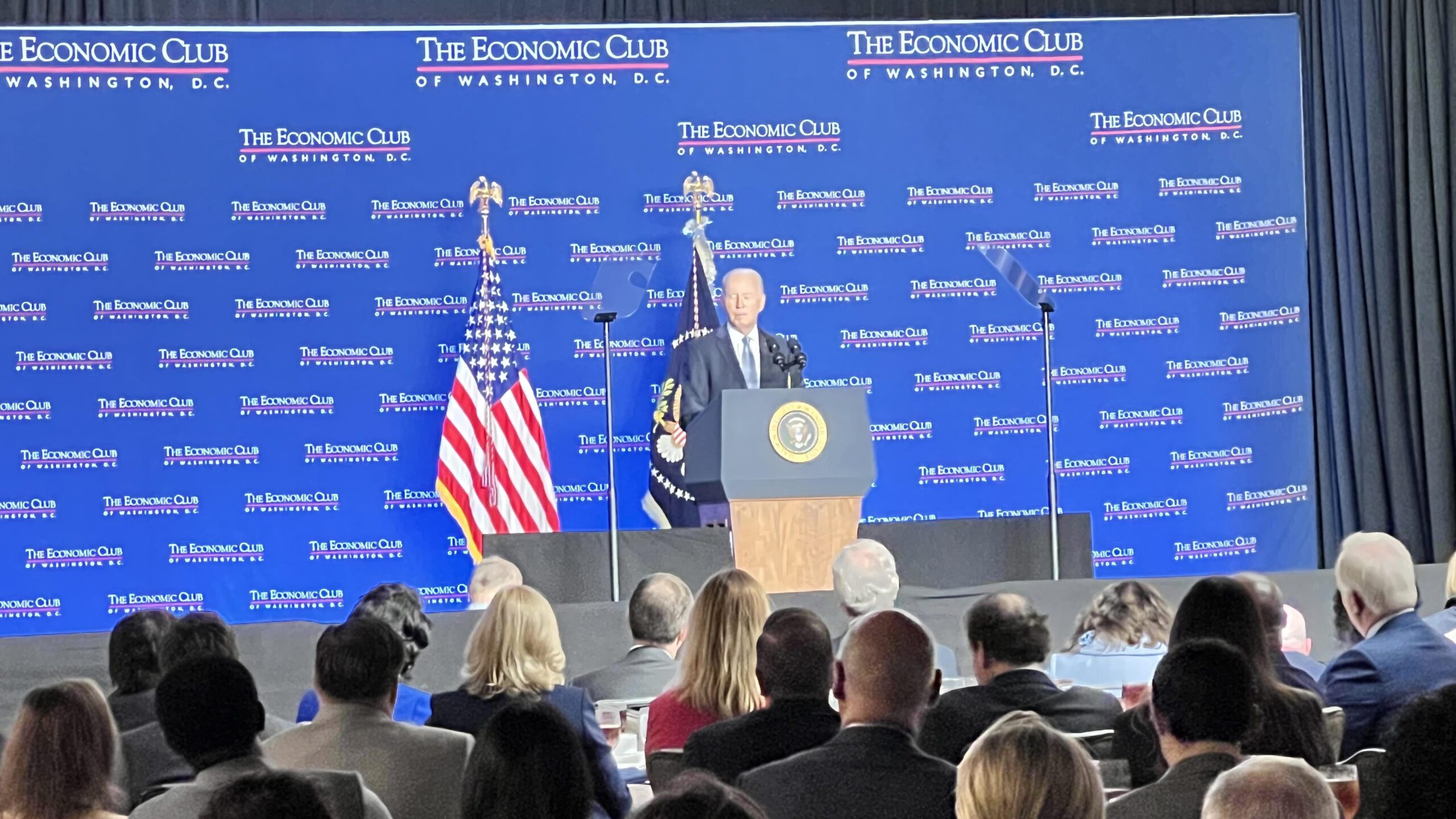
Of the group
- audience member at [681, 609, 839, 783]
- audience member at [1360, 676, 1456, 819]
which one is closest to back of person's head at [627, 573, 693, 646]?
audience member at [681, 609, 839, 783]

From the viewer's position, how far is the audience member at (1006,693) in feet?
11.7

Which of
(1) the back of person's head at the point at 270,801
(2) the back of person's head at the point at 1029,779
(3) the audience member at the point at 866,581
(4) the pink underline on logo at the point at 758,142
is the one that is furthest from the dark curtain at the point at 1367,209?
(1) the back of person's head at the point at 270,801

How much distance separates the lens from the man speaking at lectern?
8.40 m

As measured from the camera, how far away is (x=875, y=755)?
281 cm

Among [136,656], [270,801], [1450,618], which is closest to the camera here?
[270,801]

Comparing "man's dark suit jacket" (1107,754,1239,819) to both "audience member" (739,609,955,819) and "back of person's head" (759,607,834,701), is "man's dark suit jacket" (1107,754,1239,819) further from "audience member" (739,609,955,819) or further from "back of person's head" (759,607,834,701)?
"back of person's head" (759,607,834,701)

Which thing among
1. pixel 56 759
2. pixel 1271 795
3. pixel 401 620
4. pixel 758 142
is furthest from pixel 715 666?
pixel 758 142

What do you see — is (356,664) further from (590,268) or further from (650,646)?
(590,268)

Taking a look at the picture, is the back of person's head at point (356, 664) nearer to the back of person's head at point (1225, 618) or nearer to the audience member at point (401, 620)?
the audience member at point (401, 620)

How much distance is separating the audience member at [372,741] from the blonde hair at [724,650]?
0.75 meters

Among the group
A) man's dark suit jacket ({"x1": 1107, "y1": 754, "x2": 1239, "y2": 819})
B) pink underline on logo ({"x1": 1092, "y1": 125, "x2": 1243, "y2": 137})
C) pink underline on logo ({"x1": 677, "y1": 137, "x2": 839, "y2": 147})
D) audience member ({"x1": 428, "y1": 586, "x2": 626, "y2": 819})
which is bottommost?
man's dark suit jacket ({"x1": 1107, "y1": 754, "x2": 1239, "y2": 819})

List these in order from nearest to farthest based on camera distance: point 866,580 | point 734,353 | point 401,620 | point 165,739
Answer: point 165,739
point 401,620
point 866,580
point 734,353

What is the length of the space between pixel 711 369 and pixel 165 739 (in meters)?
5.51

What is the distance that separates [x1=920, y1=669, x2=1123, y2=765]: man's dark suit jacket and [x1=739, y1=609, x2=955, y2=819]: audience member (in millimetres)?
639
